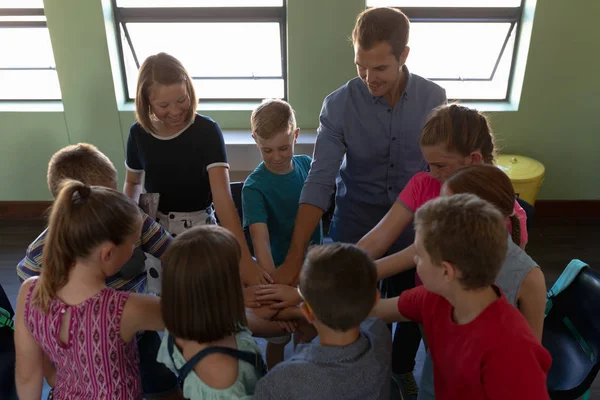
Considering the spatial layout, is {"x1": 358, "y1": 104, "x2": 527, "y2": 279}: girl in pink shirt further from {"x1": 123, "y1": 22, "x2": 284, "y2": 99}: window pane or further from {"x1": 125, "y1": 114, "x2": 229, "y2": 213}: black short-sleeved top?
{"x1": 123, "y1": 22, "x2": 284, "y2": 99}: window pane

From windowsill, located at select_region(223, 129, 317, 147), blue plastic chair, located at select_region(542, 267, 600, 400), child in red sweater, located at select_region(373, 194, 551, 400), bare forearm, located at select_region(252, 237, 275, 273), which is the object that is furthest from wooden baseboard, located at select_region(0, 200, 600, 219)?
child in red sweater, located at select_region(373, 194, 551, 400)

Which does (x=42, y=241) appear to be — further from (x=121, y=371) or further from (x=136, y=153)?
(x=136, y=153)

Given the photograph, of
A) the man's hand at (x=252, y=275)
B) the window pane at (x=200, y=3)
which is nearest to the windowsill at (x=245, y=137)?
the window pane at (x=200, y=3)

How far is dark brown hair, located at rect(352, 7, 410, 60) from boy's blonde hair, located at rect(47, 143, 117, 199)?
94 cm

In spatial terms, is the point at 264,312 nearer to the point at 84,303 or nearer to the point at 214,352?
the point at 214,352

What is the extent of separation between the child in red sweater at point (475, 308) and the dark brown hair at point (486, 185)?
0.17 meters

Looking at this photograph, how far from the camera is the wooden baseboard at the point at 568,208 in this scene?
379 cm

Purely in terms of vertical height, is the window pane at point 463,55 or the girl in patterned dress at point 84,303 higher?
the window pane at point 463,55

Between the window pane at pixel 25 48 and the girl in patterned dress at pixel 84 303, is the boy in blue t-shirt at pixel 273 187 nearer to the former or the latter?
Result: the girl in patterned dress at pixel 84 303

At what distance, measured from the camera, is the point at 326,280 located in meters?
1.02

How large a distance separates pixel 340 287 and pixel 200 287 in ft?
1.00

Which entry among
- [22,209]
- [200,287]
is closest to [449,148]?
[200,287]

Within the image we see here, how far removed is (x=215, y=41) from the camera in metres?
3.71

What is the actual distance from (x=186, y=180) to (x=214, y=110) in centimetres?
191
